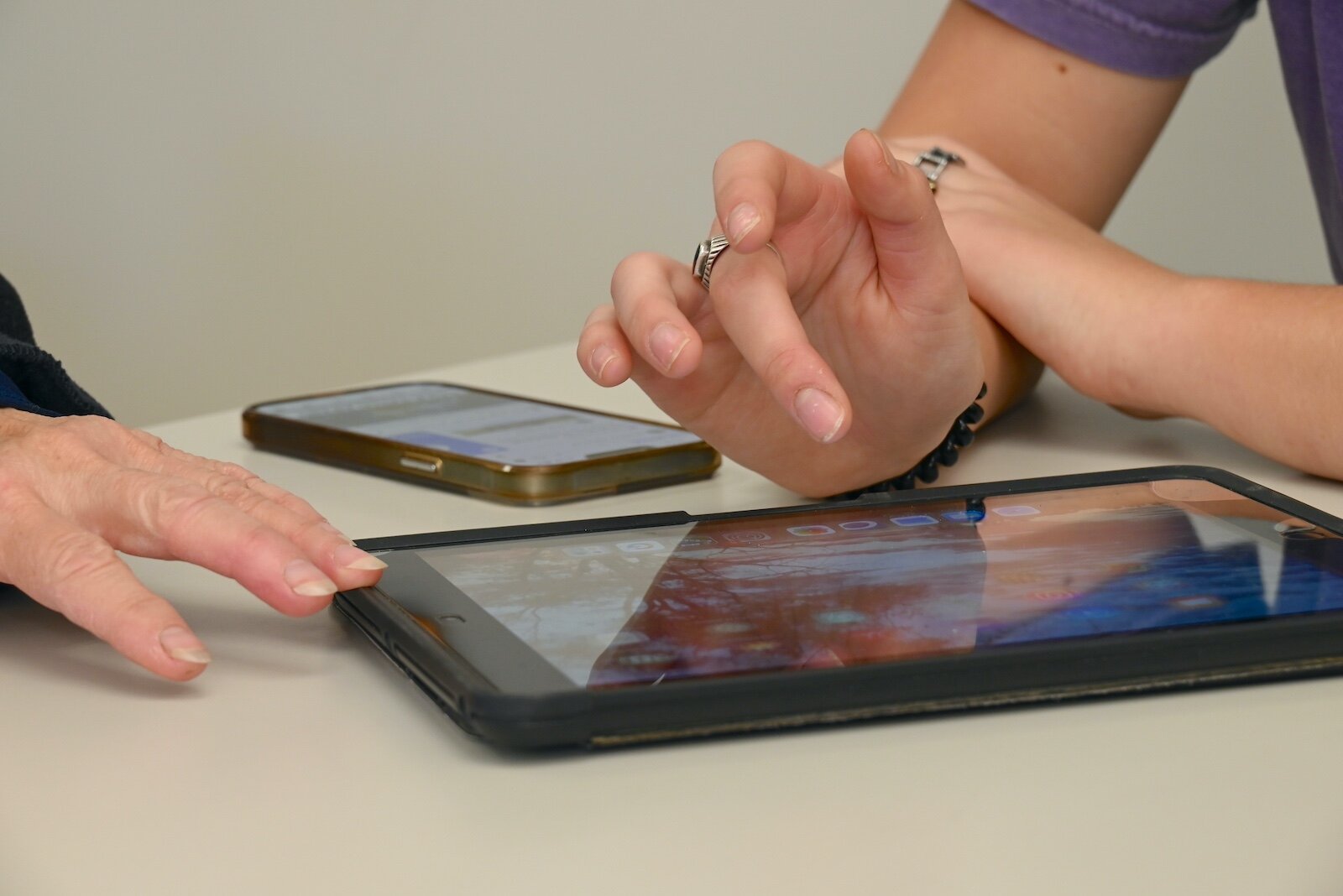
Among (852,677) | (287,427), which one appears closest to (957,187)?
(287,427)

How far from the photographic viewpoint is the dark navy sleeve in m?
0.56

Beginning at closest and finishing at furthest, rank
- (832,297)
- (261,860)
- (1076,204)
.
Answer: (261,860) → (832,297) → (1076,204)

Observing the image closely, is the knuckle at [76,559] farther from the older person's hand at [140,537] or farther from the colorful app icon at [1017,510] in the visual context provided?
the colorful app icon at [1017,510]

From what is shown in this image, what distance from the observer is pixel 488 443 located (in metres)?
0.67

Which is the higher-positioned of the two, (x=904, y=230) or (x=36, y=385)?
(x=904, y=230)

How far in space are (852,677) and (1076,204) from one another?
2.53 feet

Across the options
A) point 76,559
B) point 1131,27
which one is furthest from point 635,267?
point 1131,27

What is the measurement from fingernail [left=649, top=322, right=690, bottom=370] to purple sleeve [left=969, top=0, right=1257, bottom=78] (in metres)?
0.59

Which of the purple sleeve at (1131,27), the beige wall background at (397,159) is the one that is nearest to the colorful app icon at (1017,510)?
the purple sleeve at (1131,27)

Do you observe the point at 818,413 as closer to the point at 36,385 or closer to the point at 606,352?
the point at 606,352

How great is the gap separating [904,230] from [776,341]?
0.09 metres

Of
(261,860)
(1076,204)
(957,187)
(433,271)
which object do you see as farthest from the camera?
(433,271)

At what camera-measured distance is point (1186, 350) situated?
683mm

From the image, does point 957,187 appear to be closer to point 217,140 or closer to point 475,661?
point 475,661
